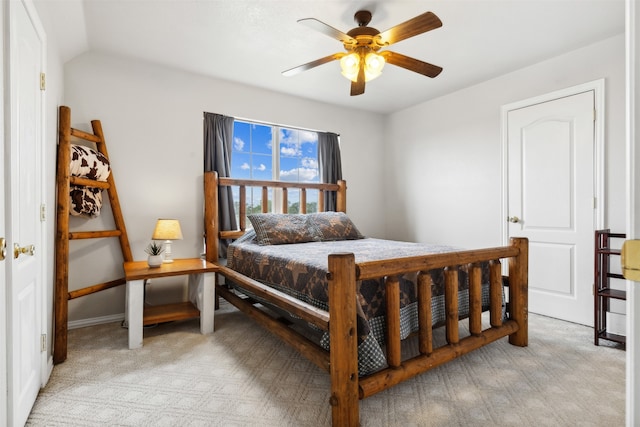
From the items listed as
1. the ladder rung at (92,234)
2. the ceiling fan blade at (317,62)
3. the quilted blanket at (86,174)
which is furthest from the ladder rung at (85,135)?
the ceiling fan blade at (317,62)

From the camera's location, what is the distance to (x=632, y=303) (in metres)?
0.59

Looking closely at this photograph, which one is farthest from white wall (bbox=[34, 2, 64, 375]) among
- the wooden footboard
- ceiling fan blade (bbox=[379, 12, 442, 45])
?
ceiling fan blade (bbox=[379, 12, 442, 45])

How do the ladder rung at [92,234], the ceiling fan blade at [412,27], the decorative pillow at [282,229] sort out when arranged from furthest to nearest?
the decorative pillow at [282,229]
the ladder rung at [92,234]
the ceiling fan blade at [412,27]

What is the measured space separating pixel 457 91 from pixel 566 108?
1224 mm

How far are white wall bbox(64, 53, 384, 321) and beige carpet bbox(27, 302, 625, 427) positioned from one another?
2.25 ft

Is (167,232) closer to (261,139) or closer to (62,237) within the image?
(62,237)

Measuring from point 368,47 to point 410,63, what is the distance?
351 millimetres

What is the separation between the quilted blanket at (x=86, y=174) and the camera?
2.56 meters

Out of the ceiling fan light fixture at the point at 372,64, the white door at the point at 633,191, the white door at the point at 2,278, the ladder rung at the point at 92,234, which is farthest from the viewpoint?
the ladder rung at the point at 92,234

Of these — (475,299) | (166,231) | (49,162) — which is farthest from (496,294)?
(49,162)

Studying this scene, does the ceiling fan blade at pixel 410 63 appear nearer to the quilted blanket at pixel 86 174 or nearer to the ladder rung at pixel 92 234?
the quilted blanket at pixel 86 174

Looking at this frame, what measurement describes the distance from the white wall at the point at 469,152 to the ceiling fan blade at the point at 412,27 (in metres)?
1.99

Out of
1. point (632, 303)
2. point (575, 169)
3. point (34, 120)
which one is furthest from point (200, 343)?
point (575, 169)

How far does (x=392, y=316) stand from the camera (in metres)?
1.69
